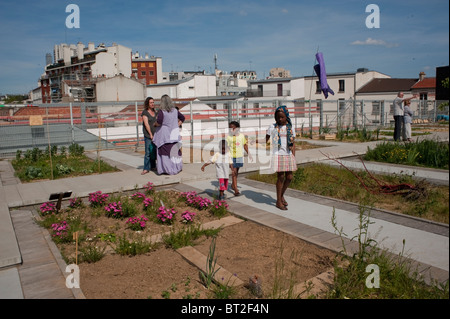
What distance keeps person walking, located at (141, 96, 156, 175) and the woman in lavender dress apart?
32 cm

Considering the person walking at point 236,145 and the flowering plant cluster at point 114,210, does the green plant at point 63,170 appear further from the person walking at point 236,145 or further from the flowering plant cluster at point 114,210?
the person walking at point 236,145

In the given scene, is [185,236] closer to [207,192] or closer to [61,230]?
[61,230]

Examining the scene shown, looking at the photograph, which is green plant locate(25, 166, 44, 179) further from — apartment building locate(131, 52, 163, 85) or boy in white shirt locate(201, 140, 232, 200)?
apartment building locate(131, 52, 163, 85)

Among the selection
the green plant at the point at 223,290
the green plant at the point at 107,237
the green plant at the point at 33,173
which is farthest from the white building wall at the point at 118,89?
the green plant at the point at 223,290

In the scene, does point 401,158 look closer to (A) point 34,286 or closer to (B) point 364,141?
(B) point 364,141

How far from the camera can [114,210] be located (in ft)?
21.2

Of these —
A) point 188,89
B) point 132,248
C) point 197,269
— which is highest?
point 188,89

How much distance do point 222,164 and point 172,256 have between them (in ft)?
9.52

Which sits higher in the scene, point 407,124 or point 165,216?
point 407,124

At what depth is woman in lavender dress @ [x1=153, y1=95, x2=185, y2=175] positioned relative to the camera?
9859 millimetres

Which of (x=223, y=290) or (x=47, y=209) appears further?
(x=47, y=209)

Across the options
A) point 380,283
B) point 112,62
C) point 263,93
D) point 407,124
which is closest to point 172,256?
point 380,283

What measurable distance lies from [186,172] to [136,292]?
6607 mm

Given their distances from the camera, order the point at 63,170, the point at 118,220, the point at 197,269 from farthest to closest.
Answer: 1. the point at 63,170
2. the point at 118,220
3. the point at 197,269
